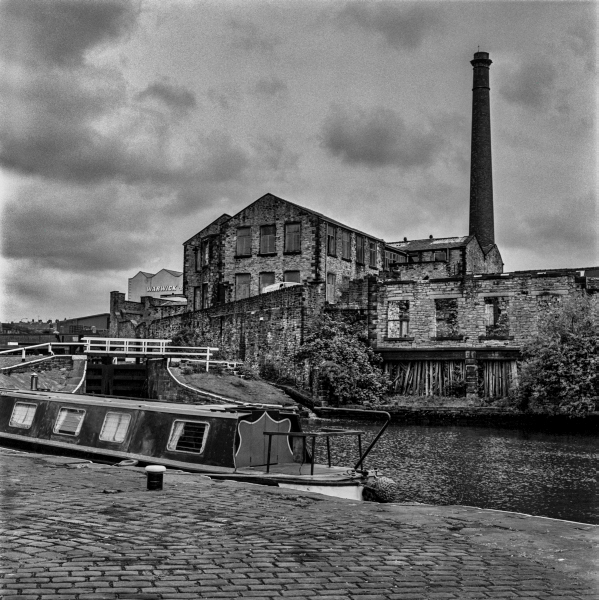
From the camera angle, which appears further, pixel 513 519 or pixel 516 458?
pixel 516 458

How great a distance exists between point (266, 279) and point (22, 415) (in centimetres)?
2384

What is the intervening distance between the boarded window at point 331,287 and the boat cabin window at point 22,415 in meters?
21.5

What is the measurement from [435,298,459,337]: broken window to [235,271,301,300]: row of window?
8629mm

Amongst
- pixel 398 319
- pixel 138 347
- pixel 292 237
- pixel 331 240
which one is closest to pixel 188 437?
pixel 138 347

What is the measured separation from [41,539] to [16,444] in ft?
33.4

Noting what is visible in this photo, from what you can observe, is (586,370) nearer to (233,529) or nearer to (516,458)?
(516,458)

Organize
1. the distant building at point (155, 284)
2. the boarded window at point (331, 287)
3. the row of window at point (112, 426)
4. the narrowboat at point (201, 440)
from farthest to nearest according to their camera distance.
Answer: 1. the distant building at point (155, 284)
2. the boarded window at point (331, 287)
3. the row of window at point (112, 426)
4. the narrowboat at point (201, 440)

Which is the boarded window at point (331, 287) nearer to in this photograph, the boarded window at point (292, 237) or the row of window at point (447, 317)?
the boarded window at point (292, 237)

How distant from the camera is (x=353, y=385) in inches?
A: 1206

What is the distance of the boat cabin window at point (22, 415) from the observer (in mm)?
15711

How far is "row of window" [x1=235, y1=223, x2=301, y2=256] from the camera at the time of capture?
38.2 metres

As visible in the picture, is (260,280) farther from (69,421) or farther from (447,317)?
(69,421)

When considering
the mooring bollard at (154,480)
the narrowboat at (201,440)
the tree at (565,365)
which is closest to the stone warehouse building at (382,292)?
the tree at (565,365)

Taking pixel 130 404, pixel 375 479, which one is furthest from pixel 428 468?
pixel 130 404
